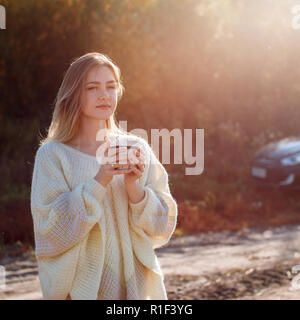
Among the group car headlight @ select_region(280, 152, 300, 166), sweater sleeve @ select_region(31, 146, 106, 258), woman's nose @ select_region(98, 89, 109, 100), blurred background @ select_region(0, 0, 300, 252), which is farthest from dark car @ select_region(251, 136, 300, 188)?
sweater sleeve @ select_region(31, 146, 106, 258)

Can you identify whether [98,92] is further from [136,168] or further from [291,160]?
[291,160]

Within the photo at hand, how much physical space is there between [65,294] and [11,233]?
4.90 metres

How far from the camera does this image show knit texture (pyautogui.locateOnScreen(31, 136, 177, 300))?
7.59 ft

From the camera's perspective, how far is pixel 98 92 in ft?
8.06

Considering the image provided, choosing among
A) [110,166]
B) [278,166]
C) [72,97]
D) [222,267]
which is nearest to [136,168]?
[110,166]

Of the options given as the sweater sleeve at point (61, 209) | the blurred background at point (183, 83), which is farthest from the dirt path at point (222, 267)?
the sweater sleeve at point (61, 209)

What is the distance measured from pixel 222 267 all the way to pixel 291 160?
3.66m

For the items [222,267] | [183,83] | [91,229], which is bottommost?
[222,267]

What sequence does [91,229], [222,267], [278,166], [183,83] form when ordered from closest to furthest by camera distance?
[91,229]
[222,267]
[278,166]
[183,83]

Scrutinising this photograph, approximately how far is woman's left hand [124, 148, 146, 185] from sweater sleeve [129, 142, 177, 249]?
0.12 meters

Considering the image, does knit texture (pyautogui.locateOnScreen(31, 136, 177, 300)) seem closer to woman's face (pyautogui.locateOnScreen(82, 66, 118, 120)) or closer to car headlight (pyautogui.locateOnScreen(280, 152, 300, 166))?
woman's face (pyautogui.locateOnScreen(82, 66, 118, 120))

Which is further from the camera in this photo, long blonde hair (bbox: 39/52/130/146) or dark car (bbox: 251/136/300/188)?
dark car (bbox: 251/136/300/188)
